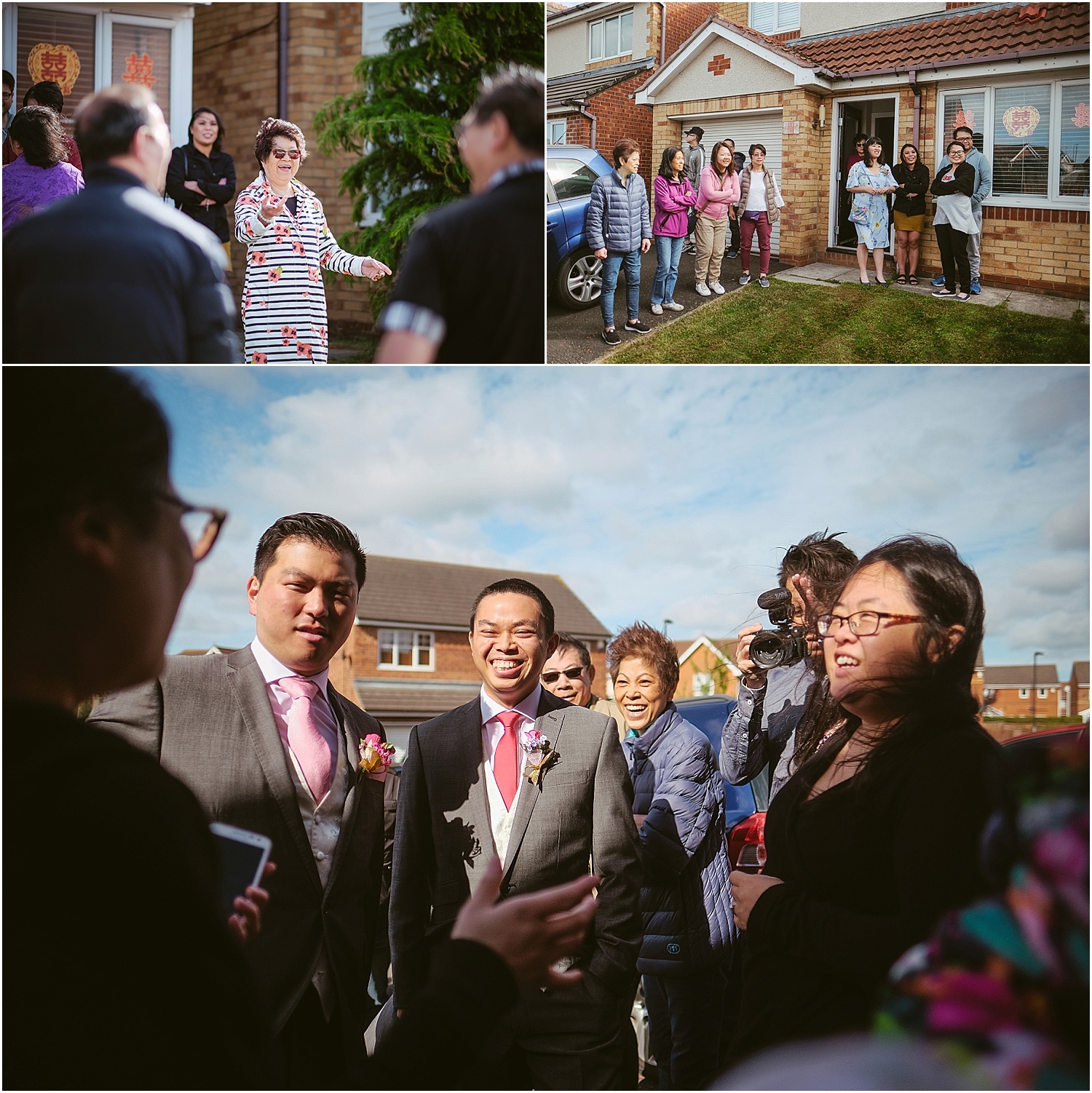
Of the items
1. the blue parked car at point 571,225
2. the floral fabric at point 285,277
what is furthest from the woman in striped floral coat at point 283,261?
the blue parked car at point 571,225

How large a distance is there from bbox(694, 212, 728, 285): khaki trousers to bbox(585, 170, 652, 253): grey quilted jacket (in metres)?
0.17

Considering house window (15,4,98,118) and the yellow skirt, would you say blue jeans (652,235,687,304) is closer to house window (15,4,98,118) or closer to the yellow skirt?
the yellow skirt

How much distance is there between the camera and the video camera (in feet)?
9.16

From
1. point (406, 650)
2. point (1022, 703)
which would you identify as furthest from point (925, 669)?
point (406, 650)

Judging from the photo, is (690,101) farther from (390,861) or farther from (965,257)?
(390,861)

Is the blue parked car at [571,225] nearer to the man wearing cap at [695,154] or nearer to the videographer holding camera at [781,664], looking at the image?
the man wearing cap at [695,154]

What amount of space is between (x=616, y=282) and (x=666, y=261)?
0.19 m

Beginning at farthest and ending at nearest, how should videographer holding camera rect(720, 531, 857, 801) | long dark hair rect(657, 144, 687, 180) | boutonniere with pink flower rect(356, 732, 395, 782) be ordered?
long dark hair rect(657, 144, 687, 180) < videographer holding camera rect(720, 531, 857, 801) < boutonniere with pink flower rect(356, 732, 395, 782)

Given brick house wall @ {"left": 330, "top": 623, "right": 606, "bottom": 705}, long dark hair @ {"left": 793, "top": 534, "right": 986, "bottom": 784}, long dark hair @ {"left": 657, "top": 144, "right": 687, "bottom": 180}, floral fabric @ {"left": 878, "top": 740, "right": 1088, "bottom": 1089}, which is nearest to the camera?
floral fabric @ {"left": 878, "top": 740, "right": 1088, "bottom": 1089}

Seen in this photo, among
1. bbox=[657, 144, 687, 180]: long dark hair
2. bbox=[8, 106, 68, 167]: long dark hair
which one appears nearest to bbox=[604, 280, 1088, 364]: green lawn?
bbox=[657, 144, 687, 180]: long dark hair

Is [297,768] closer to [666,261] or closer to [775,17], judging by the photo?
[666,261]

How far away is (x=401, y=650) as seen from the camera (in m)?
3.19

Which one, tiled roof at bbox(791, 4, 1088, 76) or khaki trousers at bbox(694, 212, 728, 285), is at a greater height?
tiled roof at bbox(791, 4, 1088, 76)

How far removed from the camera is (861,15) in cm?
303
